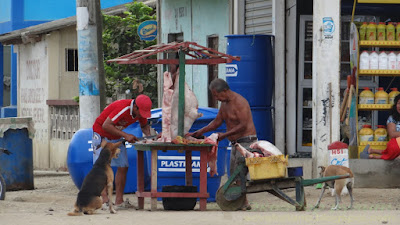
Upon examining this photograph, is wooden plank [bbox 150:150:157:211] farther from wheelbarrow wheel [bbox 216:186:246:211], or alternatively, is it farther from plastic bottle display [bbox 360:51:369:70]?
plastic bottle display [bbox 360:51:369:70]

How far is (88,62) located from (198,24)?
4.31m

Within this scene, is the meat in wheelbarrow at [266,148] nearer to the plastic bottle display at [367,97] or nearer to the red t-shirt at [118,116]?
the red t-shirt at [118,116]

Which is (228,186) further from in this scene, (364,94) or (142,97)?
(364,94)

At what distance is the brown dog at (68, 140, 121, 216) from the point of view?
10227mm

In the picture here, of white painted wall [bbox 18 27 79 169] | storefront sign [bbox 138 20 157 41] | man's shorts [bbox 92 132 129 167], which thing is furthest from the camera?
white painted wall [bbox 18 27 79 169]

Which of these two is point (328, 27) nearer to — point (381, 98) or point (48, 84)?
point (381, 98)

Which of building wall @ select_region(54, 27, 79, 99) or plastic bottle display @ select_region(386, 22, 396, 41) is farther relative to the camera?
building wall @ select_region(54, 27, 79, 99)

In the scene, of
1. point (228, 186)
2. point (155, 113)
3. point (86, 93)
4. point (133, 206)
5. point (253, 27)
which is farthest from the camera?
point (253, 27)

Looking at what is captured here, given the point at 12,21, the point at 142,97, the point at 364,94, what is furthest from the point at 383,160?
the point at 12,21

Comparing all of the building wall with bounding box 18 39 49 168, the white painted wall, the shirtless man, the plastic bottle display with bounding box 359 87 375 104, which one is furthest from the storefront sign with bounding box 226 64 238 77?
the building wall with bounding box 18 39 49 168

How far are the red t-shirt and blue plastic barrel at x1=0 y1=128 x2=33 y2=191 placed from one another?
4028 mm

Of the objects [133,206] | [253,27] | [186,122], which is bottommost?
[133,206]

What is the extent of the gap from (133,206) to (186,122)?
4.56 ft

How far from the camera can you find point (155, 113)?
42.0 feet
